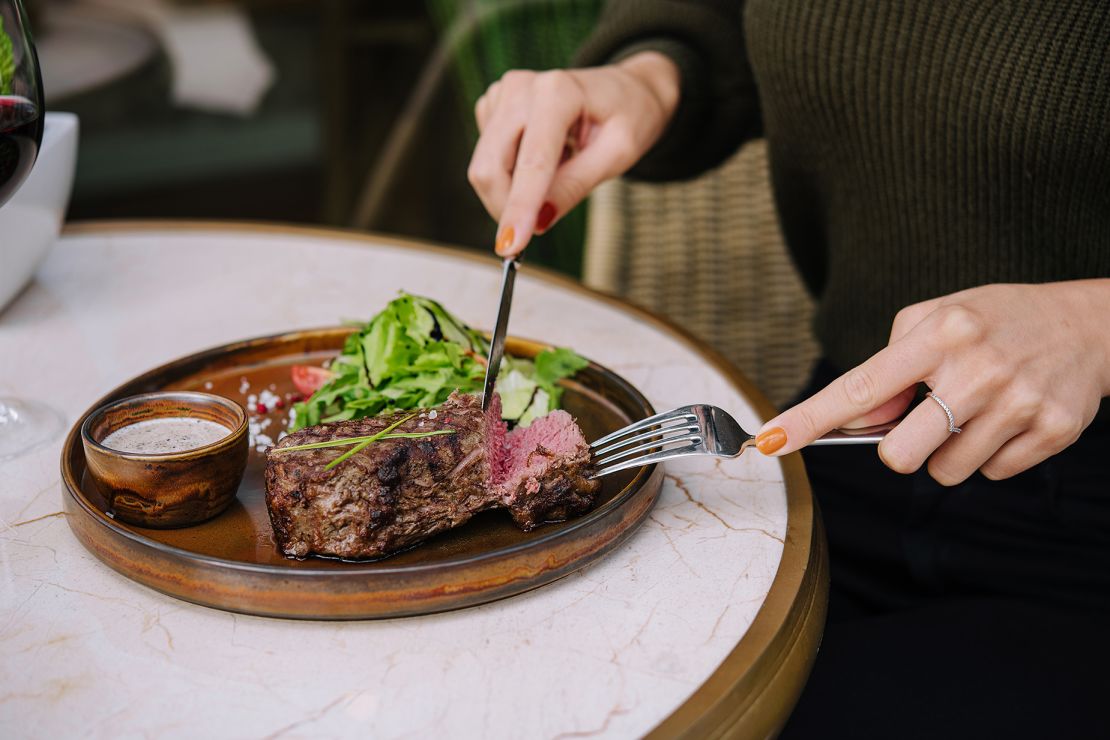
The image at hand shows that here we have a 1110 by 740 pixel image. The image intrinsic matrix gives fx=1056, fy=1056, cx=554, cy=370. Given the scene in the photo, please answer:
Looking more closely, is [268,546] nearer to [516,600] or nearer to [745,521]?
[516,600]

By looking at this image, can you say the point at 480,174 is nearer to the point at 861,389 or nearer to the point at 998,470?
the point at 861,389

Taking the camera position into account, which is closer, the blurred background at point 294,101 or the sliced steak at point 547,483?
the sliced steak at point 547,483

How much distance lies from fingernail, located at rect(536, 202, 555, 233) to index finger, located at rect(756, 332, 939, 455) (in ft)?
1.83

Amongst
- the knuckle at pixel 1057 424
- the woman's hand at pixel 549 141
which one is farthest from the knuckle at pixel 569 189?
the knuckle at pixel 1057 424

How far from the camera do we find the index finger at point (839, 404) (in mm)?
1083

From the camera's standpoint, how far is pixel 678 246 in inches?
111

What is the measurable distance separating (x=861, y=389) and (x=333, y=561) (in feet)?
1.84

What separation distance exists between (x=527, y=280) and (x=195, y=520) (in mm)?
902

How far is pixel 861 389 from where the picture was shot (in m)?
1.08

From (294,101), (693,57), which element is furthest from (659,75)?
(294,101)

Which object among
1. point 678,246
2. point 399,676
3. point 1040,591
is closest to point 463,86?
point 678,246

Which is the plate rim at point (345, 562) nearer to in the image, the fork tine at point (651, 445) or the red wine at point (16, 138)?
the fork tine at point (651, 445)

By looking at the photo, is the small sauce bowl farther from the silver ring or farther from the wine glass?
the silver ring

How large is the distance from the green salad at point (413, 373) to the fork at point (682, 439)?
17cm
